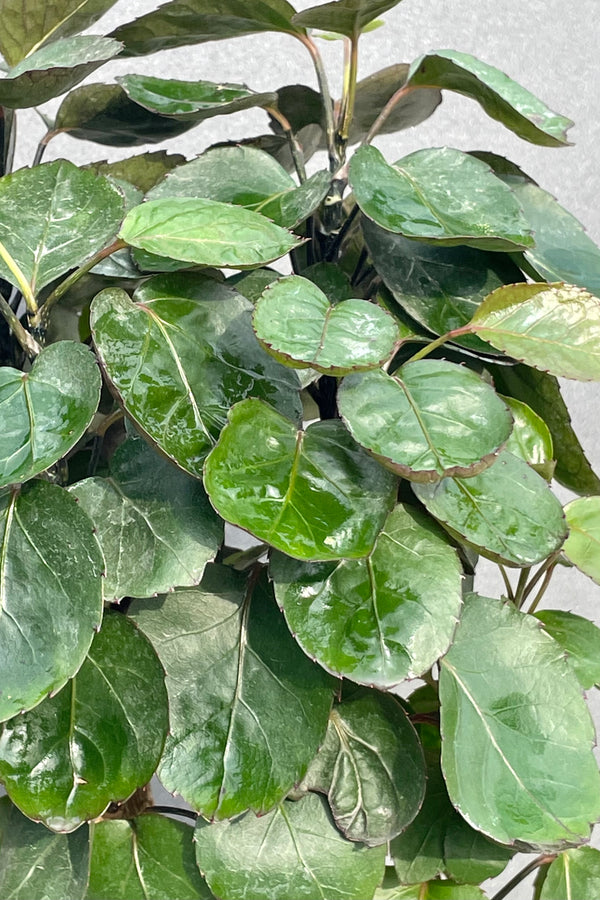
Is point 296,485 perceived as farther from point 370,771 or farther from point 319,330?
point 370,771

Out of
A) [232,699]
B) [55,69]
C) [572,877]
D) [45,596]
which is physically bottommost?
[572,877]

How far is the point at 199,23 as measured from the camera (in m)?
0.58

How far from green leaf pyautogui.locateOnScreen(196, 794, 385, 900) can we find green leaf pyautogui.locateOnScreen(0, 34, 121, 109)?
481mm

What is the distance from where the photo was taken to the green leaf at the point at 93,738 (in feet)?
1.55

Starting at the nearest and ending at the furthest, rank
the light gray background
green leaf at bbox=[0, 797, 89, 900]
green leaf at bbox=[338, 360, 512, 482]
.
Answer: green leaf at bbox=[338, 360, 512, 482]
green leaf at bbox=[0, 797, 89, 900]
the light gray background

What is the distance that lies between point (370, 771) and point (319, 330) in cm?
30

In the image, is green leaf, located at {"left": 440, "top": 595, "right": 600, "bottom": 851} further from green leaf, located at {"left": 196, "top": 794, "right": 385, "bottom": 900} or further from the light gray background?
the light gray background

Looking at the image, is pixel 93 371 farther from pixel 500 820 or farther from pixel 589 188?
pixel 589 188

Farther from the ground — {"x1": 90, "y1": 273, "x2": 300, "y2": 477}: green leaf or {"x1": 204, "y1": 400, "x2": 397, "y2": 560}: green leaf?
{"x1": 90, "y1": 273, "x2": 300, "y2": 477}: green leaf

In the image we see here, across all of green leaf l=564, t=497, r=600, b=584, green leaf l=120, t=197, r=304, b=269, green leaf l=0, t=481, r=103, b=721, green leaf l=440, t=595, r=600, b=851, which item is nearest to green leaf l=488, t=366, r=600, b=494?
green leaf l=564, t=497, r=600, b=584

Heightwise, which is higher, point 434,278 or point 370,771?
point 434,278

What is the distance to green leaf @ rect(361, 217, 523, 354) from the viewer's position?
54cm

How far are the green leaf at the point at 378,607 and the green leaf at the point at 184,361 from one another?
0.31 feet

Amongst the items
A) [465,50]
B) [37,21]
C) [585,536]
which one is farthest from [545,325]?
[465,50]
